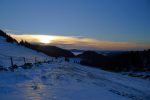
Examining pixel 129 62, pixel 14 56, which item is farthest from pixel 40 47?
pixel 14 56

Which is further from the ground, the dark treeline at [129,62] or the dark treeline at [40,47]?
the dark treeline at [40,47]

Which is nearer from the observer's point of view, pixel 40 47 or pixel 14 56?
pixel 14 56

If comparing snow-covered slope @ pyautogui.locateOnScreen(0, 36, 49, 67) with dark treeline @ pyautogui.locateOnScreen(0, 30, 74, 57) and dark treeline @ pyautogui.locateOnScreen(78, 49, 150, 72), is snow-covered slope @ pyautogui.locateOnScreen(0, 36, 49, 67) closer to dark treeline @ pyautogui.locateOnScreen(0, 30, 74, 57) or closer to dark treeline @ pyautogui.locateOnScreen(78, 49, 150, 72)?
dark treeline @ pyautogui.locateOnScreen(0, 30, 74, 57)

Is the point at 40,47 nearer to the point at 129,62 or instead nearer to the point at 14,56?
the point at 129,62

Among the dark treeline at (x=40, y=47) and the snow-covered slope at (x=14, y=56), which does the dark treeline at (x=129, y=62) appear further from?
the snow-covered slope at (x=14, y=56)

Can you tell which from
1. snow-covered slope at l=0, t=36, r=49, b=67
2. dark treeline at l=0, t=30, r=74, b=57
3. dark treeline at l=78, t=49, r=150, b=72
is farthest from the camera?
dark treeline at l=78, t=49, r=150, b=72

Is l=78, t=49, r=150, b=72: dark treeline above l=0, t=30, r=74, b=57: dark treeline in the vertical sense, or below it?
below

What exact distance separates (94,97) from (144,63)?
102716mm

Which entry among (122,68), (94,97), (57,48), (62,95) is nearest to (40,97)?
(62,95)

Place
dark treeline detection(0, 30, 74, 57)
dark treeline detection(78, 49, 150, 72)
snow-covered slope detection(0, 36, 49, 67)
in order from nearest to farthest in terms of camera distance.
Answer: snow-covered slope detection(0, 36, 49, 67)
dark treeline detection(0, 30, 74, 57)
dark treeline detection(78, 49, 150, 72)

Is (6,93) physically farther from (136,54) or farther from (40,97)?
(136,54)

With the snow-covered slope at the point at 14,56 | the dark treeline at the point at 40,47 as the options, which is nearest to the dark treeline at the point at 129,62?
the dark treeline at the point at 40,47

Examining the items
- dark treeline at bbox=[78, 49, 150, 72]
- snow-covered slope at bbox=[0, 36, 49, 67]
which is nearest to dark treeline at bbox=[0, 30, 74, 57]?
snow-covered slope at bbox=[0, 36, 49, 67]

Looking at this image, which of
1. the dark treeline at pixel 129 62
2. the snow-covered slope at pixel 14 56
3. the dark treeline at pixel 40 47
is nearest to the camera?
the snow-covered slope at pixel 14 56
